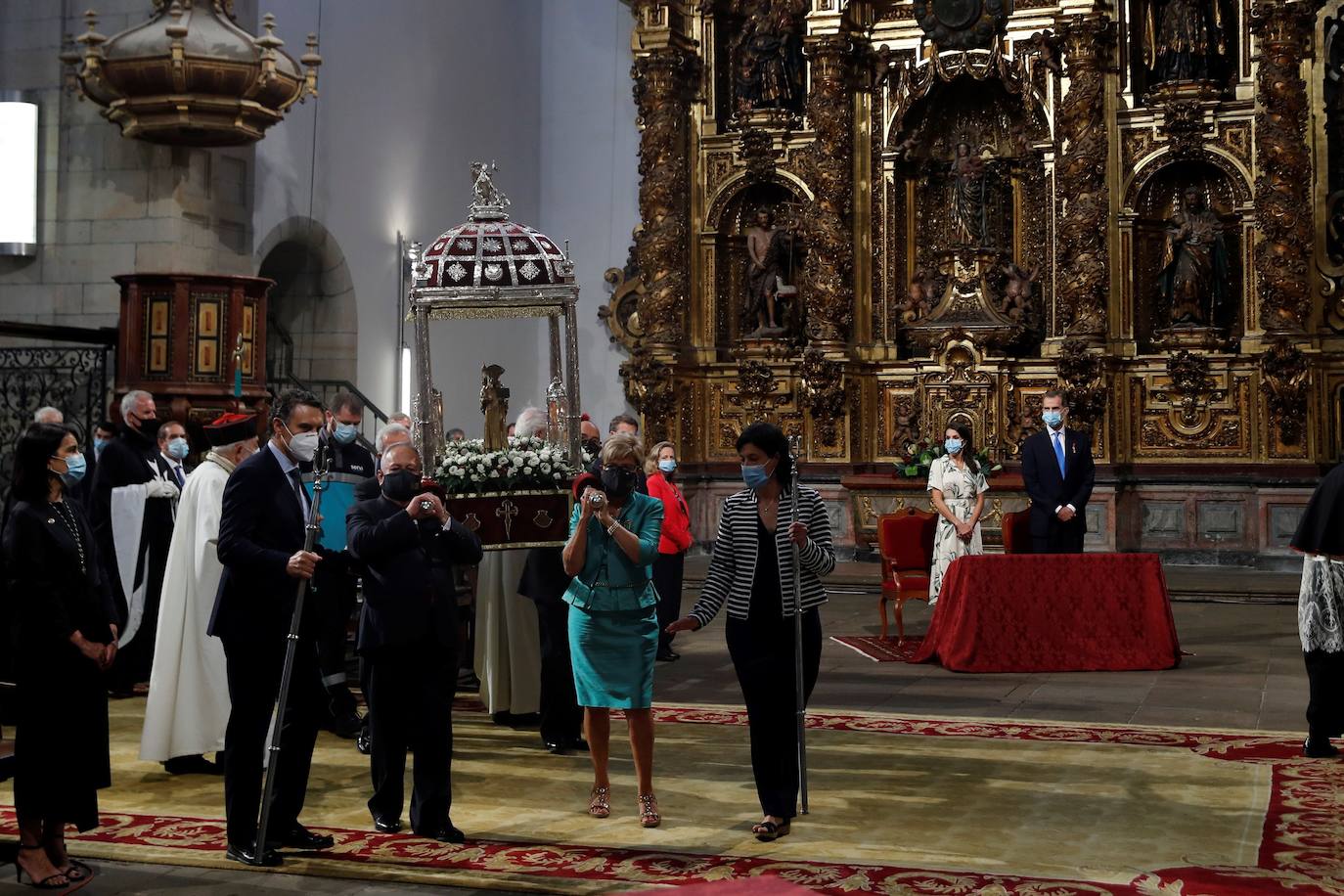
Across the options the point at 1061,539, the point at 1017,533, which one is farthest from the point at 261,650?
the point at 1017,533

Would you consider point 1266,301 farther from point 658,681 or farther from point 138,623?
point 138,623

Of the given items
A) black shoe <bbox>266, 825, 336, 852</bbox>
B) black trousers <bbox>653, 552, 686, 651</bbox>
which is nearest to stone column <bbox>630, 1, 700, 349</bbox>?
black trousers <bbox>653, 552, 686, 651</bbox>

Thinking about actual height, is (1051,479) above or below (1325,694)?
above

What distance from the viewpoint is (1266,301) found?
55.7 feet

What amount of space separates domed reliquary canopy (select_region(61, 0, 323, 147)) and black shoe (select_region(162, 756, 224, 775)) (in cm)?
773

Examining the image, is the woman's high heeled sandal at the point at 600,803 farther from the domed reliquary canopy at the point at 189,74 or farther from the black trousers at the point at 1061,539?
the domed reliquary canopy at the point at 189,74

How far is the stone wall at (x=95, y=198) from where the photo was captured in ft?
50.5

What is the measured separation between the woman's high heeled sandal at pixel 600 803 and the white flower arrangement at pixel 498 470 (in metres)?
2.20

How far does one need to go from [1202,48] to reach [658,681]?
35.2ft

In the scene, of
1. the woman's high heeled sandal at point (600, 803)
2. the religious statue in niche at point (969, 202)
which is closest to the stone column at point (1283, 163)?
the religious statue in niche at point (969, 202)

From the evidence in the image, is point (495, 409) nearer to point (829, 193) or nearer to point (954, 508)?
point (954, 508)

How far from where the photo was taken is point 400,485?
6535 mm

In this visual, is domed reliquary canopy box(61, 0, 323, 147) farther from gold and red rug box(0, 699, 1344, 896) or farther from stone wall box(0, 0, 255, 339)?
gold and red rug box(0, 699, 1344, 896)

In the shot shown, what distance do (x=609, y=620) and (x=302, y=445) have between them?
4.66ft
